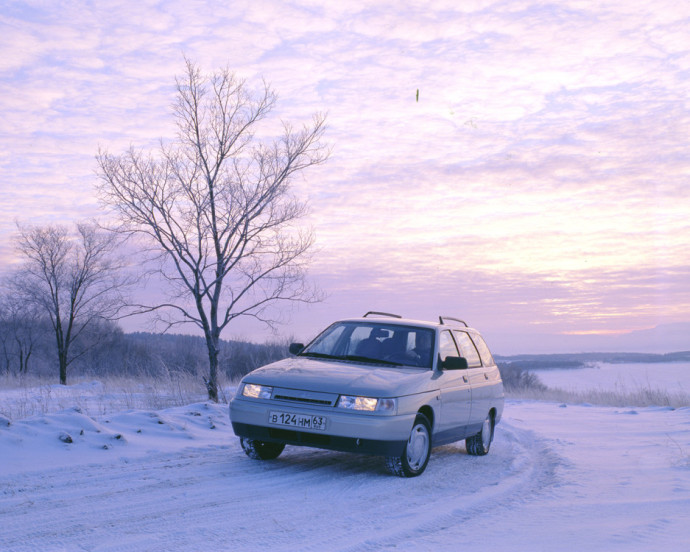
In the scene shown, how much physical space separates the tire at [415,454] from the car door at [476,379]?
1.49 meters

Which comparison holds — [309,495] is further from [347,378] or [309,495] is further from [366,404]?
[347,378]

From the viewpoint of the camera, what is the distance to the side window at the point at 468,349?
9.14 m

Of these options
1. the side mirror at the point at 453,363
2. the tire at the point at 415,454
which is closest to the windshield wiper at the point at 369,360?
the side mirror at the point at 453,363

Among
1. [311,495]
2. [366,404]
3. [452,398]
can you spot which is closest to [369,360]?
[452,398]

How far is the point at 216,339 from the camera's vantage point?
1814 centimetres

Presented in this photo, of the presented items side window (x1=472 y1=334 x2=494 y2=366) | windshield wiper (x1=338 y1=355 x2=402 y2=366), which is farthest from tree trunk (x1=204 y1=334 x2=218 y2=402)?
windshield wiper (x1=338 y1=355 x2=402 y2=366)

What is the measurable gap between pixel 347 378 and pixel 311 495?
1.41 m

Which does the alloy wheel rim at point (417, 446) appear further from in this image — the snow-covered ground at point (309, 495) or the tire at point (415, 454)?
the snow-covered ground at point (309, 495)

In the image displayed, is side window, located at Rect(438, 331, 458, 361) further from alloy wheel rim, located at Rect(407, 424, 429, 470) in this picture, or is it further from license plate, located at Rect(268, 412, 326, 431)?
license plate, located at Rect(268, 412, 326, 431)

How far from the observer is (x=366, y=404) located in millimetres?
6820

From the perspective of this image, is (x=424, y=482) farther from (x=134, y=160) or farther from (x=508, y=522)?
(x=134, y=160)

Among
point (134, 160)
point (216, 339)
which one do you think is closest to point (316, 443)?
point (216, 339)

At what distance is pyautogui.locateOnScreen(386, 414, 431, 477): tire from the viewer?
7.08 m

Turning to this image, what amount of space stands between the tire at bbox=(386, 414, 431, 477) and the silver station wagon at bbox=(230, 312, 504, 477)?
1cm
